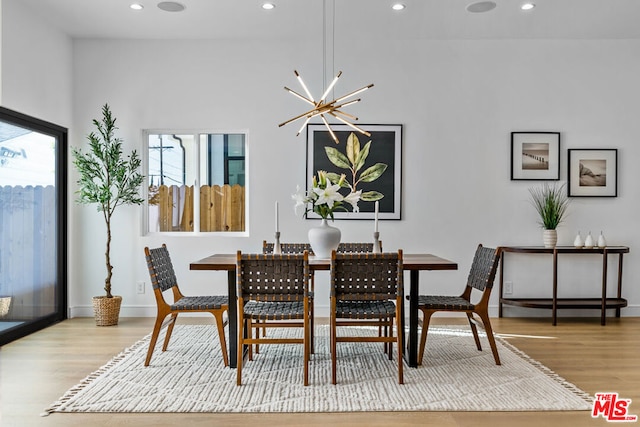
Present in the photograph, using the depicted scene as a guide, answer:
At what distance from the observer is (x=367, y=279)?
3.13m

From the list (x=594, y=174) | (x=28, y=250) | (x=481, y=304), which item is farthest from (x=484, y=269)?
(x=28, y=250)

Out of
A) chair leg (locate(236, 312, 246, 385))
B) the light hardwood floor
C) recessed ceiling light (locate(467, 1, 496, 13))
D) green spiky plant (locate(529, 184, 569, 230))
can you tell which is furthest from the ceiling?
the light hardwood floor

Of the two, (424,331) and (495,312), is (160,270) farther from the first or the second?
(495,312)

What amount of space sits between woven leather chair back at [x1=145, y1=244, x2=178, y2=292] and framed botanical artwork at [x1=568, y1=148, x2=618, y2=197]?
3.92 m

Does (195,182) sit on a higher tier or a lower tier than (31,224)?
higher

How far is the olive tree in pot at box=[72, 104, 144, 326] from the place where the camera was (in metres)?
4.79

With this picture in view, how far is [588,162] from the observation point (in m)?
5.23

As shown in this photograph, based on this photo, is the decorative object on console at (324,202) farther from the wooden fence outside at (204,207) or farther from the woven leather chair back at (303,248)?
the wooden fence outside at (204,207)

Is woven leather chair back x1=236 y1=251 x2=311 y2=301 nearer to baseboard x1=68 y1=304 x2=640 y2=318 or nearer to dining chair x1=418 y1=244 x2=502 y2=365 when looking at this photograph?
dining chair x1=418 y1=244 x2=502 y2=365

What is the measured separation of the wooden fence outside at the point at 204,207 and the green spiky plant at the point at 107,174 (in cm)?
29

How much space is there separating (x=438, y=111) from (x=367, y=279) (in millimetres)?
2693

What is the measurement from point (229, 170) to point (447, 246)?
2342 millimetres

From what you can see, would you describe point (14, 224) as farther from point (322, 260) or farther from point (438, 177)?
point (438, 177)

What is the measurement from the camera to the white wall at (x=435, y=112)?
5.22 meters
